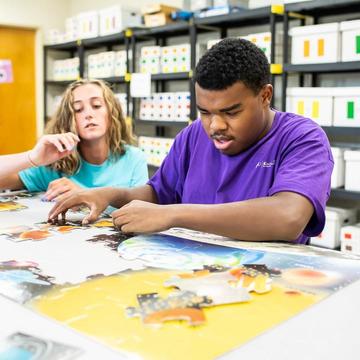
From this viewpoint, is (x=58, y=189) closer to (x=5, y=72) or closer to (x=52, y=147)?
(x=52, y=147)

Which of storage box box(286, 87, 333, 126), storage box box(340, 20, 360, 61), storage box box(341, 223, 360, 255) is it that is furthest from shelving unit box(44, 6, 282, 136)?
storage box box(341, 223, 360, 255)

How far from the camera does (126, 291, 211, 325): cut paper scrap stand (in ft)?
2.53

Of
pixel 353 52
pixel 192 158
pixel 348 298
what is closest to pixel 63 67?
pixel 353 52

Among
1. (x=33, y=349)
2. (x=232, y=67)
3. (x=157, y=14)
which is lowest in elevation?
(x=33, y=349)

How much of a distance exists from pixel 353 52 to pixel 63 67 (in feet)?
12.7

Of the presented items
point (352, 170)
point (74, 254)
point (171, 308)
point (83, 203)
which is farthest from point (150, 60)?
point (171, 308)

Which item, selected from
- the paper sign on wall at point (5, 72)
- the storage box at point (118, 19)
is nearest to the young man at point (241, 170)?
the paper sign on wall at point (5, 72)

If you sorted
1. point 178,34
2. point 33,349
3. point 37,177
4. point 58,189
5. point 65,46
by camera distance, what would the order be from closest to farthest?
point 33,349 < point 58,189 < point 37,177 < point 178,34 < point 65,46

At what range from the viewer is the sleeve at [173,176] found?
1744 millimetres

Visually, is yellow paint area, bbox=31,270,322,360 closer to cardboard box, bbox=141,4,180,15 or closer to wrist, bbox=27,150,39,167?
wrist, bbox=27,150,39,167

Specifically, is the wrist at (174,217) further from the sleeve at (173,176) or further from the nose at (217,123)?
the sleeve at (173,176)

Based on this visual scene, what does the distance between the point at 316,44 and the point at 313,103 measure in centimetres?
41

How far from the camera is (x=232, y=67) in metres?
1.34

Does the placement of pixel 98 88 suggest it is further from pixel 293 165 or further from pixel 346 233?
pixel 346 233
